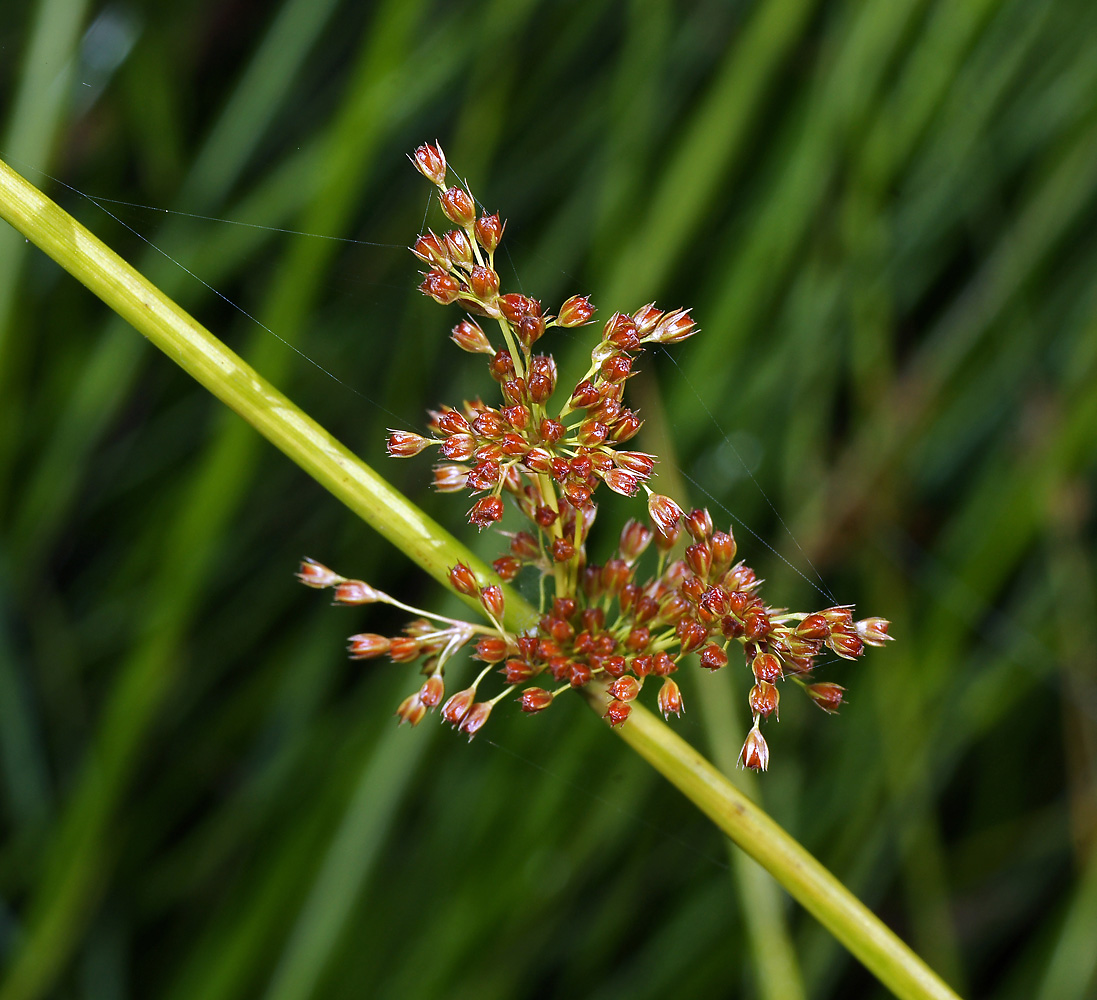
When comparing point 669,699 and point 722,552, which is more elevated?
point 722,552

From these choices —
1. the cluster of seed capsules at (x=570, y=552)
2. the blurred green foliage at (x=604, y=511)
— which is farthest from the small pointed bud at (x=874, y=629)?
the blurred green foliage at (x=604, y=511)

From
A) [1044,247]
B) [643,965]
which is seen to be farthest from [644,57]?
[643,965]

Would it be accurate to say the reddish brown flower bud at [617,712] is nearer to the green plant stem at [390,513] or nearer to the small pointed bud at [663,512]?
the green plant stem at [390,513]

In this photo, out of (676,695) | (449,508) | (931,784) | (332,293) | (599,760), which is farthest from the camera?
(332,293)

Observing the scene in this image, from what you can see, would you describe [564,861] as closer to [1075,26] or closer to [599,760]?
[599,760]

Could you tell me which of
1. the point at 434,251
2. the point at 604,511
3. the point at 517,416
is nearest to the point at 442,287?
the point at 434,251

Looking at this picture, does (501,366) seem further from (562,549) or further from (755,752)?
(755,752)
